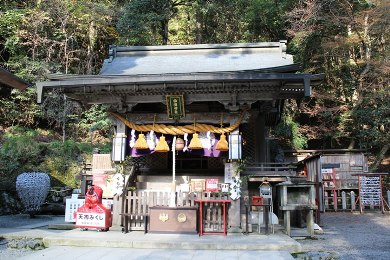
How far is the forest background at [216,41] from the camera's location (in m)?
18.2

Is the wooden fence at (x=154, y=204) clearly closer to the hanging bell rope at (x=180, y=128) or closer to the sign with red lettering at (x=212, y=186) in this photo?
the sign with red lettering at (x=212, y=186)

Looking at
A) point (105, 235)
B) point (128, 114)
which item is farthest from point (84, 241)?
point (128, 114)

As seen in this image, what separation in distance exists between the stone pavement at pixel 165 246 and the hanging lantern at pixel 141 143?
229cm

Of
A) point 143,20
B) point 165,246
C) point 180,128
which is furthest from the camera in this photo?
point 143,20

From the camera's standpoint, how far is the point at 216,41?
2366 centimetres

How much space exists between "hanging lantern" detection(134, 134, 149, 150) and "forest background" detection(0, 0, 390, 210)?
323 inches

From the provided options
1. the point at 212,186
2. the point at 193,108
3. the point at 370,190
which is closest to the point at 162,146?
the point at 212,186

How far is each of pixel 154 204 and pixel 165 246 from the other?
181 centimetres

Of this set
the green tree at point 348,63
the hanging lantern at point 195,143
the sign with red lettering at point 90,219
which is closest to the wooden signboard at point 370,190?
the green tree at point 348,63

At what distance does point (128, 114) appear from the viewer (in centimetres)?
948

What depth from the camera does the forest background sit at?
1825 cm

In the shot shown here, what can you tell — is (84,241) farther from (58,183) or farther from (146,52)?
(58,183)

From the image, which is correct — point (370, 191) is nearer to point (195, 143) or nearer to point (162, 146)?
point (195, 143)

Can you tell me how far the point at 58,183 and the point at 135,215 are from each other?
27.8ft
